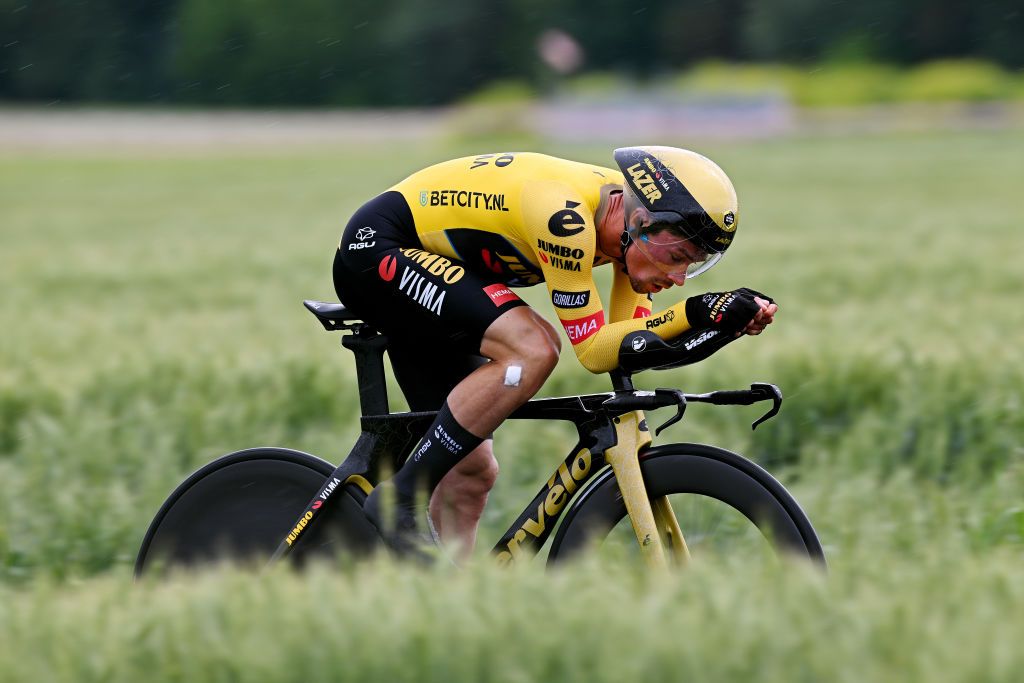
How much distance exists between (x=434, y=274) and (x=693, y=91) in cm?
5937

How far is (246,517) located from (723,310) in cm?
202

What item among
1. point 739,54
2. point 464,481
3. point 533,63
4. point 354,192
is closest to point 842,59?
point 739,54

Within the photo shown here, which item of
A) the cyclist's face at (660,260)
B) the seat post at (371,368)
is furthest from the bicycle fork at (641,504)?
the seat post at (371,368)

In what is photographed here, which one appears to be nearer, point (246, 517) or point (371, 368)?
point (371, 368)

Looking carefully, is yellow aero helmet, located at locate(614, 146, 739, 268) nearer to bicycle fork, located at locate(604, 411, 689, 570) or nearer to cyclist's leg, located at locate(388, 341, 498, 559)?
bicycle fork, located at locate(604, 411, 689, 570)

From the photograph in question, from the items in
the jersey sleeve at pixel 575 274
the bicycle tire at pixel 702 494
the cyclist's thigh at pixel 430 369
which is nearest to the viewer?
the bicycle tire at pixel 702 494

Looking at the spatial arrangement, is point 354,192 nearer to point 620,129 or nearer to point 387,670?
point 620,129

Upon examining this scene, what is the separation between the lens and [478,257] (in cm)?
454

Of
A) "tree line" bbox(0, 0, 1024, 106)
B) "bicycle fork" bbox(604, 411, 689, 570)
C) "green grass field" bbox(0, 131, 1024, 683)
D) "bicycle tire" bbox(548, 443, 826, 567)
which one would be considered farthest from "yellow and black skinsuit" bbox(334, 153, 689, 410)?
"tree line" bbox(0, 0, 1024, 106)

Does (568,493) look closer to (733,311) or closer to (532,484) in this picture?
(733,311)

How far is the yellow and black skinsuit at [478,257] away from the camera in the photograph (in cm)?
412

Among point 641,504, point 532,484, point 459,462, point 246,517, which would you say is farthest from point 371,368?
point 532,484

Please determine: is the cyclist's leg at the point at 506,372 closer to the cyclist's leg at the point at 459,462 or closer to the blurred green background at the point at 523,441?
the cyclist's leg at the point at 459,462

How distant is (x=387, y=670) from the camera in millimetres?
3203
